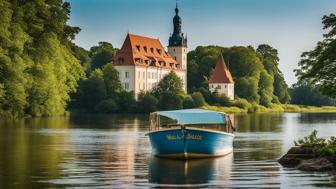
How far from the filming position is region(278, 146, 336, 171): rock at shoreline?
80.4 ft

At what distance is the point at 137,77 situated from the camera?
141 metres

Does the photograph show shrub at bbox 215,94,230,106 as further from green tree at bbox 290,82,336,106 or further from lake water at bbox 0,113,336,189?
lake water at bbox 0,113,336,189

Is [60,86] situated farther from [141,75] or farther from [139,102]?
[141,75]

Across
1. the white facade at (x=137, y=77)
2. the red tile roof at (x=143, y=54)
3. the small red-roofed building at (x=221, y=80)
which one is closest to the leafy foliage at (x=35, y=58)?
the white facade at (x=137, y=77)

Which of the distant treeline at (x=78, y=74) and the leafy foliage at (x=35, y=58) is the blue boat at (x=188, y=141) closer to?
the distant treeline at (x=78, y=74)

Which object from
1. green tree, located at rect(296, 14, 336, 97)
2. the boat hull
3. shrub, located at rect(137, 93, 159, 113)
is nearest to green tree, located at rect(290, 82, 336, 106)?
shrub, located at rect(137, 93, 159, 113)

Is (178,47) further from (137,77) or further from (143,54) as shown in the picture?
(137,77)

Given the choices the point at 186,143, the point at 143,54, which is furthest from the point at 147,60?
the point at 186,143

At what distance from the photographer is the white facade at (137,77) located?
140 meters

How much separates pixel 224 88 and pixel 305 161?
11713cm

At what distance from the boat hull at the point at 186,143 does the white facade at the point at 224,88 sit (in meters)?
109

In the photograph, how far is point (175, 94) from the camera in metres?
118

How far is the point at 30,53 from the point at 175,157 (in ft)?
153

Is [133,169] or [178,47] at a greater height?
[178,47]
